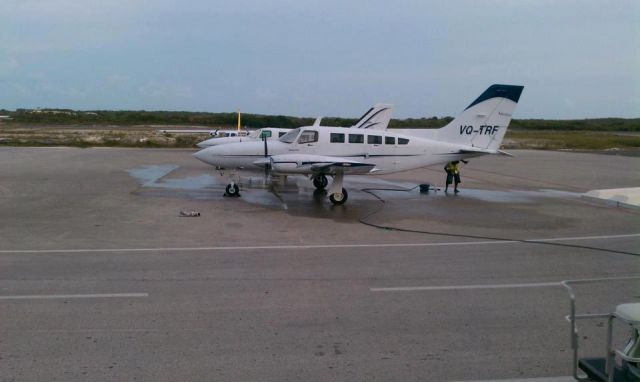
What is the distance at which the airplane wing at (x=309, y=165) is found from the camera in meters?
15.4

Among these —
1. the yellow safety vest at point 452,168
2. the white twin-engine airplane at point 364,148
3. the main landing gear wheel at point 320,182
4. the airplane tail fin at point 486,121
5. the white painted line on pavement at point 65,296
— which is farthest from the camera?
the yellow safety vest at point 452,168

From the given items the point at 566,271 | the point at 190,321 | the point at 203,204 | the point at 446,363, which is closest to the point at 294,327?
the point at 190,321

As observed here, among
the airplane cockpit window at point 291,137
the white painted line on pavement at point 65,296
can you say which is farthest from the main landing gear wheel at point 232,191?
the white painted line on pavement at point 65,296

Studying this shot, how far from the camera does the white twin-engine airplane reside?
630 inches

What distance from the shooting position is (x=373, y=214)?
14.7 m

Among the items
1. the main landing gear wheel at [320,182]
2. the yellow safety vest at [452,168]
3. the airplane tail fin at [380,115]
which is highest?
the airplane tail fin at [380,115]

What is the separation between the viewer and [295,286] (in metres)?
7.61

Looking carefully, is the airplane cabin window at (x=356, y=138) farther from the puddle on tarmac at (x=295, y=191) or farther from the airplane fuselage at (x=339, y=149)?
the puddle on tarmac at (x=295, y=191)

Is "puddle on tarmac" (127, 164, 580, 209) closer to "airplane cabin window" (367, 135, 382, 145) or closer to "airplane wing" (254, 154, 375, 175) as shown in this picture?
"airplane wing" (254, 154, 375, 175)

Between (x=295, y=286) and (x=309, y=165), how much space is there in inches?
322

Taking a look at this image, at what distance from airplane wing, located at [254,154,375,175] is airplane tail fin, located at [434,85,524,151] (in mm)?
4608

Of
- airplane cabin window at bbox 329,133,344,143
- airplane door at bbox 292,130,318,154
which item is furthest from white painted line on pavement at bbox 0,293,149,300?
airplane cabin window at bbox 329,133,344,143

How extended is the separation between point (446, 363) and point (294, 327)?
1.69 meters

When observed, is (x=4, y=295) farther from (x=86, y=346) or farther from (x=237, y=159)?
(x=237, y=159)
